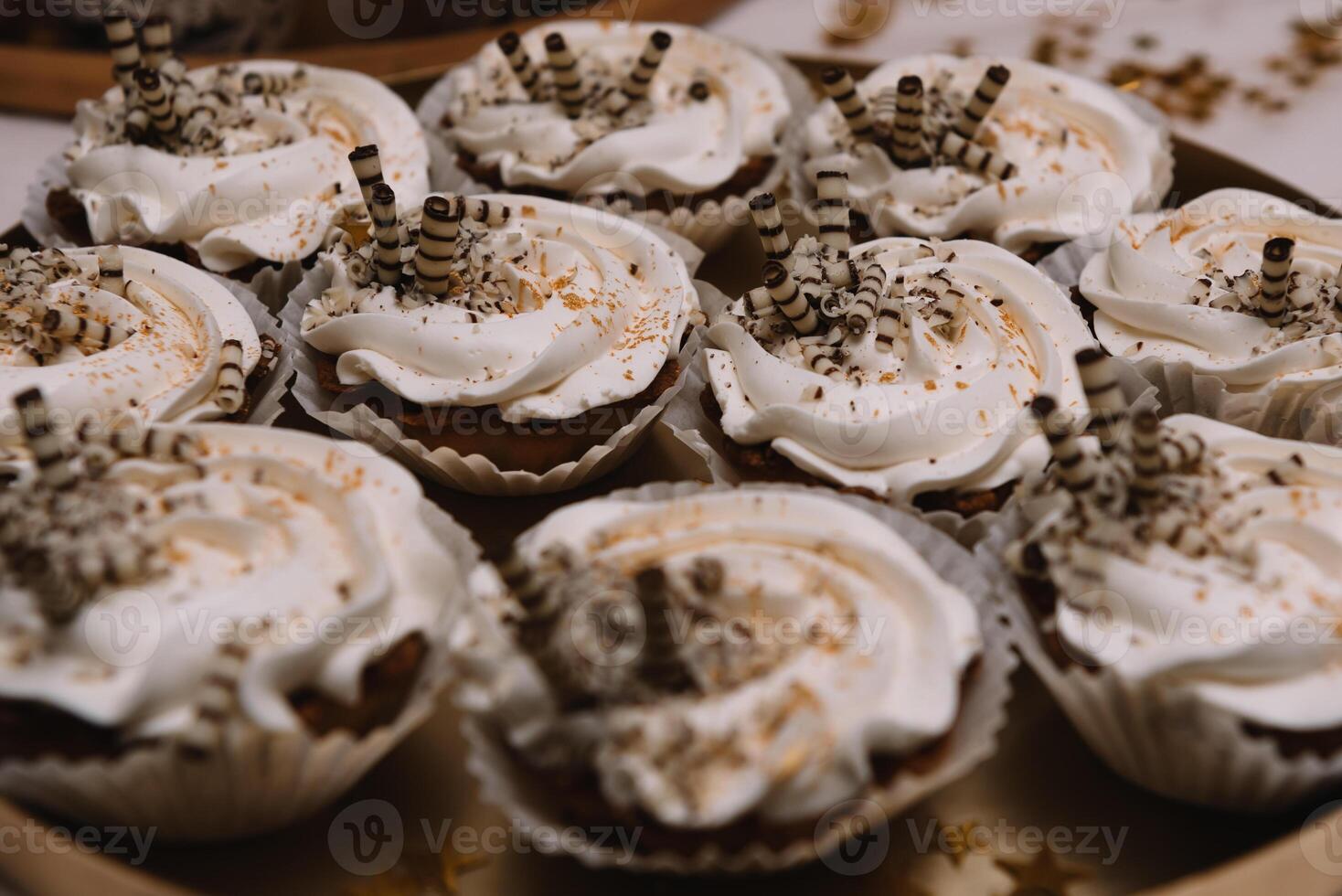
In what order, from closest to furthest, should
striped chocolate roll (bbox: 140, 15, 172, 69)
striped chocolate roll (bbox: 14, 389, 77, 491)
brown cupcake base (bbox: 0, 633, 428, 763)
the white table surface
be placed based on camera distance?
brown cupcake base (bbox: 0, 633, 428, 763) < striped chocolate roll (bbox: 14, 389, 77, 491) < striped chocolate roll (bbox: 140, 15, 172, 69) < the white table surface

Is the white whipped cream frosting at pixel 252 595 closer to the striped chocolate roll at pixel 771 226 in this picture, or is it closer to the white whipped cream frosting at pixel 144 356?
the white whipped cream frosting at pixel 144 356

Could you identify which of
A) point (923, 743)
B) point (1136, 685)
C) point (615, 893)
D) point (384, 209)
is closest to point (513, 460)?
point (384, 209)

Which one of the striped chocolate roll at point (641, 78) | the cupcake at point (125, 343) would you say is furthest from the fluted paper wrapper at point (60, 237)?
the striped chocolate roll at point (641, 78)

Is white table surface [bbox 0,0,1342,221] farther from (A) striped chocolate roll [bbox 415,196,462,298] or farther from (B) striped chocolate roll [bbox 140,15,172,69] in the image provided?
(A) striped chocolate roll [bbox 415,196,462,298]

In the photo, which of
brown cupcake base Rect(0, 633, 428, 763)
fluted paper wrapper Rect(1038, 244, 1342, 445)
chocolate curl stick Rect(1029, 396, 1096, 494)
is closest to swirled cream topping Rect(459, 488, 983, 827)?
brown cupcake base Rect(0, 633, 428, 763)

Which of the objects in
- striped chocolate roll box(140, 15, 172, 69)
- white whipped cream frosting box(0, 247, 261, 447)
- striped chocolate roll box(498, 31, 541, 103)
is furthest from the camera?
striped chocolate roll box(498, 31, 541, 103)

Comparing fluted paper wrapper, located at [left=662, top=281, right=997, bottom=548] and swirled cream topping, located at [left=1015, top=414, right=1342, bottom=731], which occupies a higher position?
swirled cream topping, located at [left=1015, top=414, right=1342, bottom=731]

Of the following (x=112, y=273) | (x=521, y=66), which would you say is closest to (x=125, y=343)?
(x=112, y=273)
